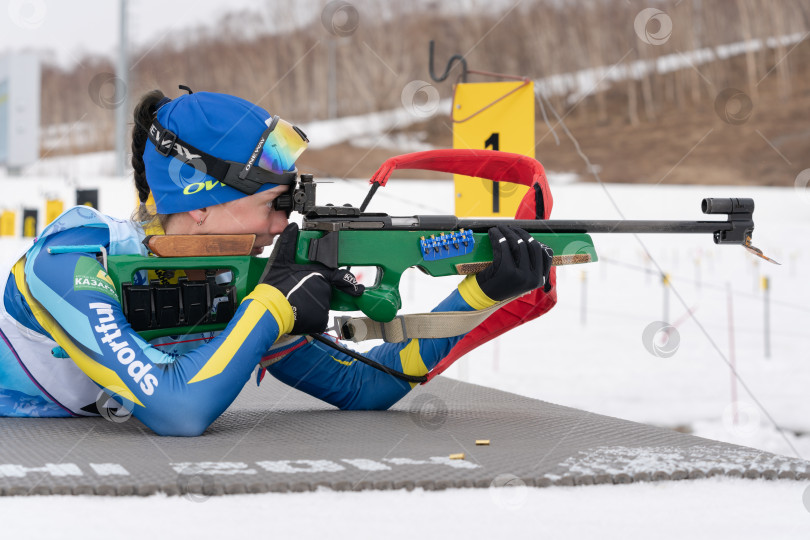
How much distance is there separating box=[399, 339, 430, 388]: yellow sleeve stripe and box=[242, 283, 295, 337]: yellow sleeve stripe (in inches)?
13.2

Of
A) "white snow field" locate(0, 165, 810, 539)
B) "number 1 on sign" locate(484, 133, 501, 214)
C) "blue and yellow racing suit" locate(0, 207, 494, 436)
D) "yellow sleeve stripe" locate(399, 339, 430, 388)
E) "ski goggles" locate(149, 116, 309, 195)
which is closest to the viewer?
"white snow field" locate(0, 165, 810, 539)

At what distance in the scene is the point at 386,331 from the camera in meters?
1.49

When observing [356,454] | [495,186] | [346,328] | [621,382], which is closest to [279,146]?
[346,328]

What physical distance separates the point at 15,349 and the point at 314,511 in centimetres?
78

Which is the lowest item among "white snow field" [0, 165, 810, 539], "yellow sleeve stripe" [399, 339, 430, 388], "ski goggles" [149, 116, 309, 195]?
"white snow field" [0, 165, 810, 539]

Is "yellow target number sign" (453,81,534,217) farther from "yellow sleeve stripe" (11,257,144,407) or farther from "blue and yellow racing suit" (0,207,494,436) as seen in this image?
"yellow sleeve stripe" (11,257,144,407)

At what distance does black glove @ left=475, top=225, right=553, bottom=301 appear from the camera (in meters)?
1.35

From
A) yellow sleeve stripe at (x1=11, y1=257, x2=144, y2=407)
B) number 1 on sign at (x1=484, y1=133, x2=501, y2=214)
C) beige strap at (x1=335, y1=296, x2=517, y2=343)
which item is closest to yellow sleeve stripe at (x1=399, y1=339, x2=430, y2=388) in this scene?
beige strap at (x1=335, y1=296, x2=517, y2=343)

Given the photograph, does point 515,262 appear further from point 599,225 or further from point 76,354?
point 76,354

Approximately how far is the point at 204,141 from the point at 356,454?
0.59m

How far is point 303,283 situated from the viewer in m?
1.33

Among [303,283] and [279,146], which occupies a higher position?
[279,146]

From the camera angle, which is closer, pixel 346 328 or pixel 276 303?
pixel 276 303

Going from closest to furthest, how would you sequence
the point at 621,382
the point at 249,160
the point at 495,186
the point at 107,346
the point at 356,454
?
the point at 356,454
the point at 107,346
the point at 249,160
the point at 495,186
the point at 621,382
